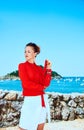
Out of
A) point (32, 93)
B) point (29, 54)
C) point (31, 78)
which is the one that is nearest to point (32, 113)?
point (32, 93)

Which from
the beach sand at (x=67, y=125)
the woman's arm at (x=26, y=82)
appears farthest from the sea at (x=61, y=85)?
the beach sand at (x=67, y=125)

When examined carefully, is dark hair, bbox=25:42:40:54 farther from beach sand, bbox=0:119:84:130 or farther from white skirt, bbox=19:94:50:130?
beach sand, bbox=0:119:84:130

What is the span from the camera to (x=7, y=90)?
2883 millimetres

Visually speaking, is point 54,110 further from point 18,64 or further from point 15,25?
point 15,25

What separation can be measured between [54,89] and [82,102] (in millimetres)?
319

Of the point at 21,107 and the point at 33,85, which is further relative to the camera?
the point at 21,107

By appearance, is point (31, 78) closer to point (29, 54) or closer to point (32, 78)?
point (32, 78)

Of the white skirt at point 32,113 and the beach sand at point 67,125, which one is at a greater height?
the white skirt at point 32,113

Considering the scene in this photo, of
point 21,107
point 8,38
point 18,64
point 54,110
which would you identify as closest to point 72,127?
point 54,110

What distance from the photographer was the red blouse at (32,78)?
2.62m

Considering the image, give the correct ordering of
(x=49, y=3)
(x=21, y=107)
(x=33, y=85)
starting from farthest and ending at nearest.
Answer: (x=49, y=3)
(x=21, y=107)
(x=33, y=85)

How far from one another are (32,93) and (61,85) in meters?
0.43

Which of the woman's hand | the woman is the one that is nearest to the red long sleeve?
the woman

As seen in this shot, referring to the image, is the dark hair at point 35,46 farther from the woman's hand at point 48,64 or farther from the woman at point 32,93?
the woman's hand at point 48,64
